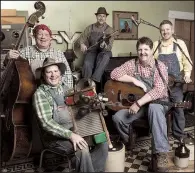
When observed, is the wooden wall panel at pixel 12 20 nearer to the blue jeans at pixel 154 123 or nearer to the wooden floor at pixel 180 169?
the blue jeans at pixel 154 123

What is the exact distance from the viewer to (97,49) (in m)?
3.92

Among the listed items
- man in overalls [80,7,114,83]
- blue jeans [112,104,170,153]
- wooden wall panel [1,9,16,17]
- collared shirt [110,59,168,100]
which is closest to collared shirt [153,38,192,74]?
collared shirt [110,59,168,100]

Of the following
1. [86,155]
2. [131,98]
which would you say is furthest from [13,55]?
[131,98]

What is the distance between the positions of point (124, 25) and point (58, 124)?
3.36 m

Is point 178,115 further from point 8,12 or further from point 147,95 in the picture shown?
point 8,12

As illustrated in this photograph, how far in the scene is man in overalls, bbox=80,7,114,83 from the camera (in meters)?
3.73

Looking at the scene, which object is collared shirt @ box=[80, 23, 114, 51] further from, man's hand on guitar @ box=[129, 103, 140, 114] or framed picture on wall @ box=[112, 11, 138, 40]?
man's hand on guitar @ box=[129, 103, 140, 114]

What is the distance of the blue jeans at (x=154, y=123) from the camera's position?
226 centimetres

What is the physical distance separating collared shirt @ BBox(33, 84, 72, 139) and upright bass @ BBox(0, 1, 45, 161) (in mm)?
210

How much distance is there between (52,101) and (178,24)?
4311mm

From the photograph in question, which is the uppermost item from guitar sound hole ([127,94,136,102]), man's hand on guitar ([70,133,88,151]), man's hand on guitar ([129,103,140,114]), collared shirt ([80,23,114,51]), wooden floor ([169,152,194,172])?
collared shirt ([80,23,114,51])

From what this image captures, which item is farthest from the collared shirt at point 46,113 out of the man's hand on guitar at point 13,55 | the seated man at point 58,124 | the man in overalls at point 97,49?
the man in overalls at point 97,49

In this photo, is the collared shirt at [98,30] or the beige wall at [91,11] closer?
the collared shirt at [98,30]

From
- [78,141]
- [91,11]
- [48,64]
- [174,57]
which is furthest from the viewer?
[91,11]
